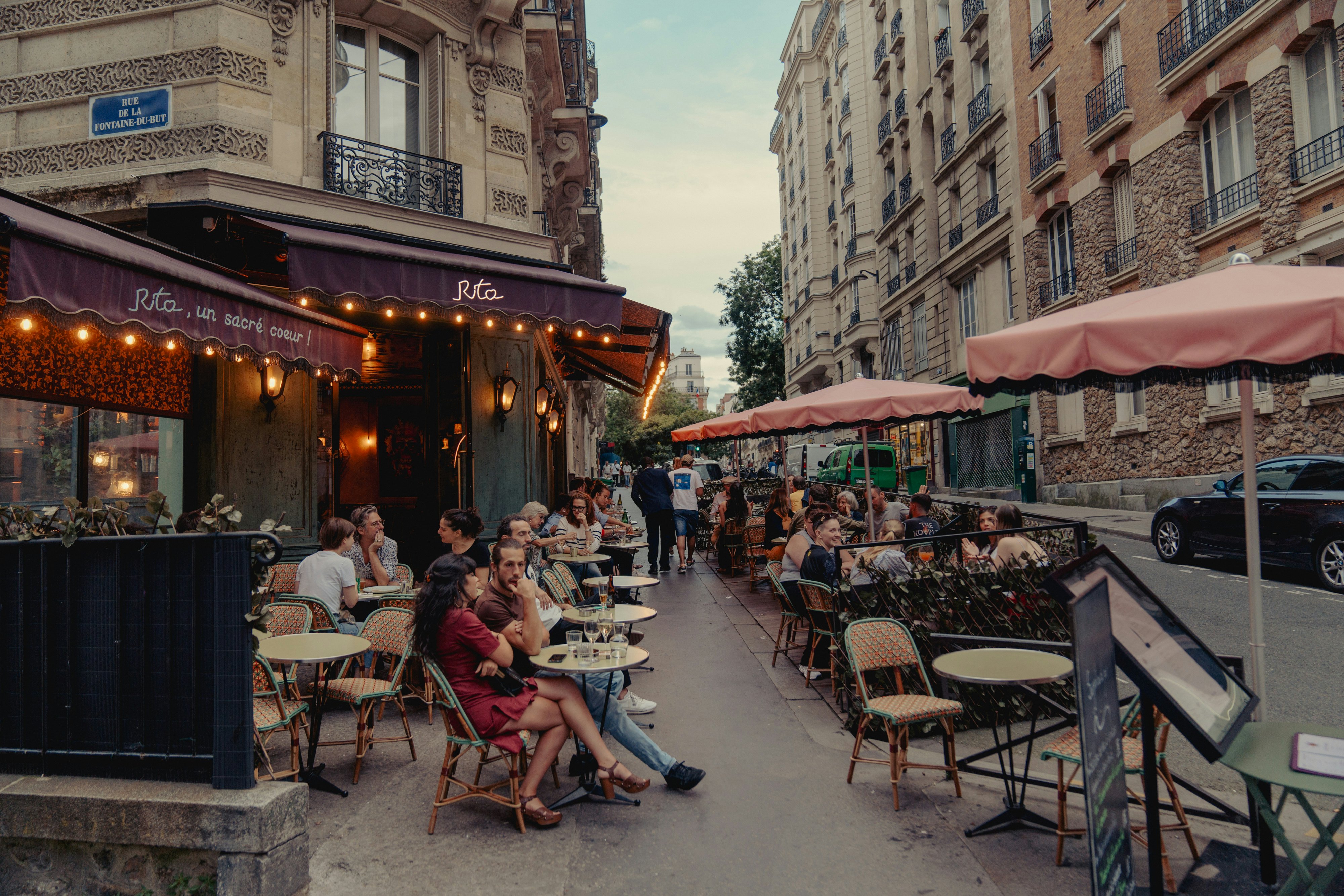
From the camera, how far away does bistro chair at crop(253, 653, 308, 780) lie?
402 centimetres

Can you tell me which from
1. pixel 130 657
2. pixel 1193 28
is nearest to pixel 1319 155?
pixel 1193 28

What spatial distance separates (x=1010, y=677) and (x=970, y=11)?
27947 mm

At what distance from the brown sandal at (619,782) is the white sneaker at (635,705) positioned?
96cm

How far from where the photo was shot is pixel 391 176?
9.42 meters

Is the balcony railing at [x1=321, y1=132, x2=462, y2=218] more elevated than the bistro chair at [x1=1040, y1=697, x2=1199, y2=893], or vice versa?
the balcony railing at [x1=321, y1=132, x2=462, y2=218]

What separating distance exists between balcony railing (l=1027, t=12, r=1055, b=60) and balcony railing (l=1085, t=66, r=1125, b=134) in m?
2.77

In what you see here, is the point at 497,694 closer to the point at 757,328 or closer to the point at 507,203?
the point at 507,203

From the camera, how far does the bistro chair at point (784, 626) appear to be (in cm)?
695

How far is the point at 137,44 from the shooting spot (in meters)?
8.63

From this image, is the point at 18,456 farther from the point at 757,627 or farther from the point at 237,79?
the point at 757,627

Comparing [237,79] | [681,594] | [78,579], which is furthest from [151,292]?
[681,594]

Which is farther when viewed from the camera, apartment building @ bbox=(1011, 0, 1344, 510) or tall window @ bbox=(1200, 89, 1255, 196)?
tall window @ bbox=(1200, 89, 1255, 196)

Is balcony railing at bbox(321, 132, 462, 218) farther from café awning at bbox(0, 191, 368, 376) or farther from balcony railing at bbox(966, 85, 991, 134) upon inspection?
balcony railing at bbox(966, 85, 991, 134)

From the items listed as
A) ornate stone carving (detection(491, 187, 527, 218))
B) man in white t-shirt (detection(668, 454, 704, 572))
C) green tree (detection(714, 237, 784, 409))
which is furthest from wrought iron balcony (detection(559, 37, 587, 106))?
green tree (detection(714, 237, 784, 409))
